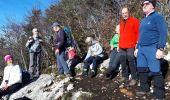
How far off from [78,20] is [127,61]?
1336cm

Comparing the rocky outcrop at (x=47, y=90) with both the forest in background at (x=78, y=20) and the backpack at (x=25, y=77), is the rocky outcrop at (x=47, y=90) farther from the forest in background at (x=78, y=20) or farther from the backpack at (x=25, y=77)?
the forest in background at (x=78, y=20)

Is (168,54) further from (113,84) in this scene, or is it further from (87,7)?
(87,7)

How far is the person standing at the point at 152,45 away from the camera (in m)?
8.10

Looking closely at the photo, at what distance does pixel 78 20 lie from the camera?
23.3m

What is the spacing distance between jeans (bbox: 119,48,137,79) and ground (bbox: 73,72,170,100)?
1.07 ft

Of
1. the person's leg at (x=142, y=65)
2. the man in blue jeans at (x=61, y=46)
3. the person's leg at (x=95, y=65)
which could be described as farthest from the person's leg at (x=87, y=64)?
the person's leg at (x=142, y=65)

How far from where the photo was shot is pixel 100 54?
38.0ft

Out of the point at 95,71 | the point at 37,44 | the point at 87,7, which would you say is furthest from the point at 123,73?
the point at 87,7

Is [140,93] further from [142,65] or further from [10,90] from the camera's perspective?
[10,90]

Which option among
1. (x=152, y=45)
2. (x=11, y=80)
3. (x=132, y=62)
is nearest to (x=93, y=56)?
(x=132, y=62)

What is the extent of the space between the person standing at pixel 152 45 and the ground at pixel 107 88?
656 millimetres

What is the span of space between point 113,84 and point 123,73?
408mm

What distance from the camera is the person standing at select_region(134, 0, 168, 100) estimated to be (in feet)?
26.6

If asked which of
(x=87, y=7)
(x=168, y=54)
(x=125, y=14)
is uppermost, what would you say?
(x=87, y=7)
